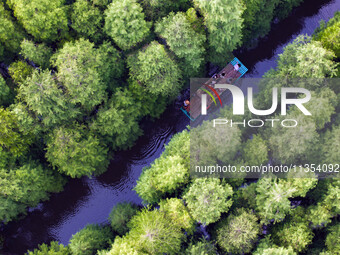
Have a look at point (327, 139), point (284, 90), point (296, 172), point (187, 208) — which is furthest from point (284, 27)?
point (187, 208)

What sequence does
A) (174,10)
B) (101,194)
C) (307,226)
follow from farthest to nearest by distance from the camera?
(101,194) < (174,10) < (307,226)

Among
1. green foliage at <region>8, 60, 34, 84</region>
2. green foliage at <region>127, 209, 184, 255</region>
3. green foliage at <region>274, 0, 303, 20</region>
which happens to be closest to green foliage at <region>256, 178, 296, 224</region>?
green foliage at <region>127, 209, 184, 255</region>

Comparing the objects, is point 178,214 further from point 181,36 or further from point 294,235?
point 181,36

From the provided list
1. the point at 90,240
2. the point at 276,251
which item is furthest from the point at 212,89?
the point at 90,240

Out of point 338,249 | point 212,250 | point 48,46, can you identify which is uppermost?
Answer: point 48,46

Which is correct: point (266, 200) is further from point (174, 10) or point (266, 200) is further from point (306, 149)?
point (174, 10)

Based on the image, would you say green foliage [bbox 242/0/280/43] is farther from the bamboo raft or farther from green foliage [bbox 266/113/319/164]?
green foliage [bbox 266/113/319/164]
